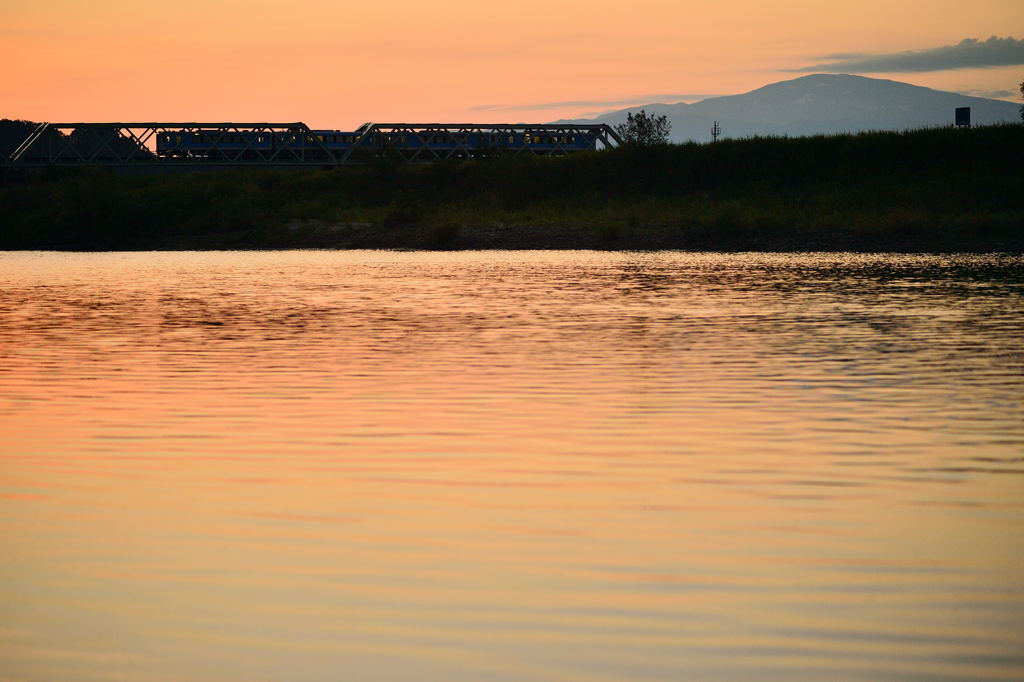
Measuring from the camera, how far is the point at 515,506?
10.0m

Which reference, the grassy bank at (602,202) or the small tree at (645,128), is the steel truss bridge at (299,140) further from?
the grassy bank at (602,202)

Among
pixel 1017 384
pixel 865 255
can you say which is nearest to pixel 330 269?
pixel 865 255

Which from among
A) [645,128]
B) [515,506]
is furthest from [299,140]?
[515,506]

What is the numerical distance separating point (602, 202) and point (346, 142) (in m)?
47.2

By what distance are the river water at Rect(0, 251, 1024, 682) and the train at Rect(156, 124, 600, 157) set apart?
96.0 m

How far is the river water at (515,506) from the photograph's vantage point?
680 cm

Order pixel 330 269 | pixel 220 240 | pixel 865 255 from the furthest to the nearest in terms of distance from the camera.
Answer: pixel 220 240 < pixel 865 255 < pixel 330 269

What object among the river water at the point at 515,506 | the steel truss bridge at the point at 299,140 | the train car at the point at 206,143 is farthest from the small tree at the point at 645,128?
the river water at the point at 515,506

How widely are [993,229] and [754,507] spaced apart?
52090mm

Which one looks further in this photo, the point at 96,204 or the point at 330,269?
the point at 96,204

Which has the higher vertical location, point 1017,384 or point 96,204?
point 96,204

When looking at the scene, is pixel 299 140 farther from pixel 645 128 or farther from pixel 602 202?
pixel 602 202

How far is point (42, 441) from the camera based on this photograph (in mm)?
13312

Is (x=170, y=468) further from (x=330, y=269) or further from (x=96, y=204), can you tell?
(x=96, y=204)
